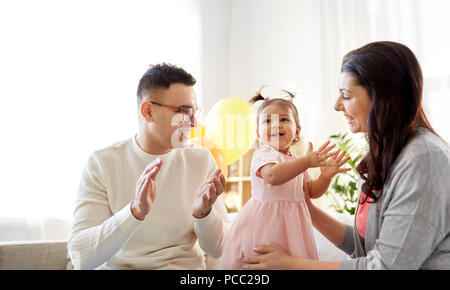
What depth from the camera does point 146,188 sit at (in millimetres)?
819

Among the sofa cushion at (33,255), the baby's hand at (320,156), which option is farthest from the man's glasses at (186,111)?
the sofa cushion at (33,255)

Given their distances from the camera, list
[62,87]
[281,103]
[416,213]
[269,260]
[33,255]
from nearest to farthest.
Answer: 1. [416,213]
2. [269,260]
3. [281,103]
4. [33,255]
5. [62,87]

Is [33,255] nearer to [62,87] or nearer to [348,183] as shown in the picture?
[62,87]

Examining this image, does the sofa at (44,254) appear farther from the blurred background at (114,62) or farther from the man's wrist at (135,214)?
the blurred background at (114,62)

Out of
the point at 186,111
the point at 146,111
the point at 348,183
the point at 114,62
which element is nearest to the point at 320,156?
the point at 186,111

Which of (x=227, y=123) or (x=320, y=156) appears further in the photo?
(x=227, y=123)

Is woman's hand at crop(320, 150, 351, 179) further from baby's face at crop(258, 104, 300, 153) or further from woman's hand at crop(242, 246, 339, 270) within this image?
woman's hand at crop(242, 246, 339, 270)

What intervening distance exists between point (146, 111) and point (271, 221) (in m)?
0.40

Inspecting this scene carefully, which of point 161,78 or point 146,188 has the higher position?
point 161,78

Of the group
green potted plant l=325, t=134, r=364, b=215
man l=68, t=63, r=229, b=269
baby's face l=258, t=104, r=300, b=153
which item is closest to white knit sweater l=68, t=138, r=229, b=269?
man l=68, t=63, r=229, b=269

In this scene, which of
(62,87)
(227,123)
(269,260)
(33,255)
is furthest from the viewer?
(227,123)

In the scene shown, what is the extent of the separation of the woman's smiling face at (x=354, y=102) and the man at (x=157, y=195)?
1.10 ft
